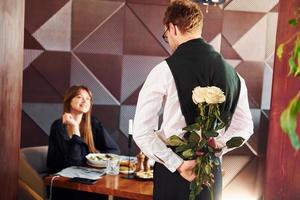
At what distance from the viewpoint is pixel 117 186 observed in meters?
2.38

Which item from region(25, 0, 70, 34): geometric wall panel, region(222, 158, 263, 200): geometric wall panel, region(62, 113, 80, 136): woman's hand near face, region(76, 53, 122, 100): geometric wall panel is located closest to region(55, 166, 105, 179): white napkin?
region(62, 113, 80, 136): woman's hand near face

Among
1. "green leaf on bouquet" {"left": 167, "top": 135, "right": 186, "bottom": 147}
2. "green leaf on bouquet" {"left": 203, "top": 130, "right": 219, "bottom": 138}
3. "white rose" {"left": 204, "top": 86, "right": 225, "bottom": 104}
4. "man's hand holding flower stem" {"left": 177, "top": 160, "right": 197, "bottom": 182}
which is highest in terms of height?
"white rose" {"left": 204, "top": 86, "right": 225, "bottom": 104}

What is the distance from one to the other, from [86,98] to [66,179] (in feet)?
2.70

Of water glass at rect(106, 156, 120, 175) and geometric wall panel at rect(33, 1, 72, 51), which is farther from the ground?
geometric wall panel at rect(33, 1, 72, 51)

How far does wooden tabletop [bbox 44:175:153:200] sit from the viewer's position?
2.28 m

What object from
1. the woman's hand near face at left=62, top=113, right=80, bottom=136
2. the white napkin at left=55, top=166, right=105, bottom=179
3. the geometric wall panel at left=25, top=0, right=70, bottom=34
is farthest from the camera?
the geometric wall panel at left=25, top=0, right=70, bottom=34

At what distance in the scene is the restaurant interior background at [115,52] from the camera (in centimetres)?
379

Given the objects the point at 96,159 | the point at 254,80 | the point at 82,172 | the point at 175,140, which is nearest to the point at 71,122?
the point at 96,159

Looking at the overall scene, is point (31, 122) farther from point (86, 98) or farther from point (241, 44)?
point (241, 44)

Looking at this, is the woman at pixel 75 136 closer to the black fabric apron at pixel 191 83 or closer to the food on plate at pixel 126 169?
the food on plate at pixel 126 169

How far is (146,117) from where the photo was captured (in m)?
1.66

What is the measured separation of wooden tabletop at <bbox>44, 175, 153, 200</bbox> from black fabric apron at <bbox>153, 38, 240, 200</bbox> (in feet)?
1.40

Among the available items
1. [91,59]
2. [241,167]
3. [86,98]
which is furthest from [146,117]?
[241,167]

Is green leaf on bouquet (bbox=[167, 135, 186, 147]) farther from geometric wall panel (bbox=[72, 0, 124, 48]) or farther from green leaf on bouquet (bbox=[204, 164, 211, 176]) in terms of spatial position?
geometric wall panel (bbox=[72, 0, 124, 48])
